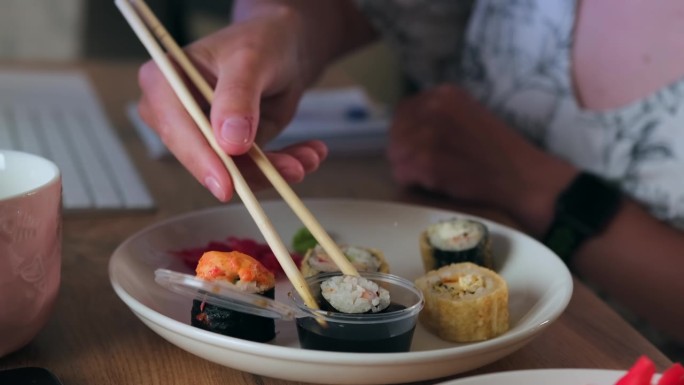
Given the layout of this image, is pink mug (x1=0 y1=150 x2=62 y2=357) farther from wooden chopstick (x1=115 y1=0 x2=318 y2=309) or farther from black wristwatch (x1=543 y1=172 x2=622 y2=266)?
black wristwatch (x1=543 y1=172 x2=622 y2=266)

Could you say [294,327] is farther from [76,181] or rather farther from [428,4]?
[428,4]

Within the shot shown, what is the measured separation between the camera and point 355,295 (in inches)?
25.0

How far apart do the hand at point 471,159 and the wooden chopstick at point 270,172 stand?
1.26 ft

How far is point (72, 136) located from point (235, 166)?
0.59m

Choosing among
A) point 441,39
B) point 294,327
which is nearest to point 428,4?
point 441,39

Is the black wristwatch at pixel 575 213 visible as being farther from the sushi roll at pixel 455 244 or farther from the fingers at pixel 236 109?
the fingers at pixel 236 109

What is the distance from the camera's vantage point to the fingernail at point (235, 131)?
729 millimetres

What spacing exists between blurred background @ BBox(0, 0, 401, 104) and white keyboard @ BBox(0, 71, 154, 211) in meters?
1.31

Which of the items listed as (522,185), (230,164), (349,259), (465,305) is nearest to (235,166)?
(230,164)

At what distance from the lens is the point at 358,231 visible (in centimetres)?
92

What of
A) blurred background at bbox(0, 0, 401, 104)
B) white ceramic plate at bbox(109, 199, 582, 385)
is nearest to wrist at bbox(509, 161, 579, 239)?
white ceramic plate at bbox(109, 199, 582, 385)

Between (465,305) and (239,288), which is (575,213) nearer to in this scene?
(465,305)

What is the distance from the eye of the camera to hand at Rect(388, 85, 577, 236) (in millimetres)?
1131

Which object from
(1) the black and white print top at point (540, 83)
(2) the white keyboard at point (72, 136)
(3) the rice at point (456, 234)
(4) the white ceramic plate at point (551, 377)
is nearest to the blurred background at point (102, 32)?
(2) the white keyboard at point (72, 136)
